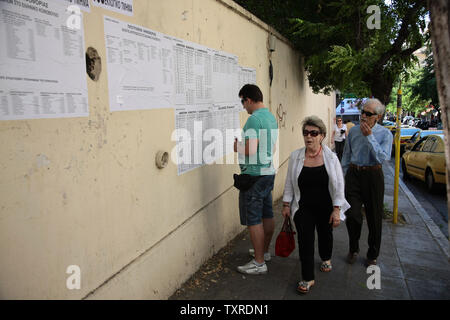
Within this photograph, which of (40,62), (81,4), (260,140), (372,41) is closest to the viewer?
(40,62)

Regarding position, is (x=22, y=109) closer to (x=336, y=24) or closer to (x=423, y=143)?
(x=336, y=24)

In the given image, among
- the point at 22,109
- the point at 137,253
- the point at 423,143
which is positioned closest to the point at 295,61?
the point at 423,143

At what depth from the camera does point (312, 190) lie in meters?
3.56

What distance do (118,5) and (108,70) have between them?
0.51 m

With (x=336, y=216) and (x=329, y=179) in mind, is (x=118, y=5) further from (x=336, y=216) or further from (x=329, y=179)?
(x=336, y=216)

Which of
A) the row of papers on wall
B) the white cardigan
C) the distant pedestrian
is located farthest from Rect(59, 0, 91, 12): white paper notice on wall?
the distant pedestrian

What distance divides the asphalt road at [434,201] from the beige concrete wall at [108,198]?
4846 mm

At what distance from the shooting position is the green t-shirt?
3.73 metres

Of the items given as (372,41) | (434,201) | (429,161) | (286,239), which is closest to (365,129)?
(286,239)

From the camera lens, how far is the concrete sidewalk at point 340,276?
365 centimetres

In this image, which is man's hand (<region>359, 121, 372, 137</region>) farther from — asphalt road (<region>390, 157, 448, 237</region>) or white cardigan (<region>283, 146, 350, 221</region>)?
asphalt road (<region>390, 157, 448, 237</region>)

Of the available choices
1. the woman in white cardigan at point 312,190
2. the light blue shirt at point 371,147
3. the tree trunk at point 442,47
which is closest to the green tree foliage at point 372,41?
the light blue shirt at point 371,147

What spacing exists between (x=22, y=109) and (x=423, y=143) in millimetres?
10931
